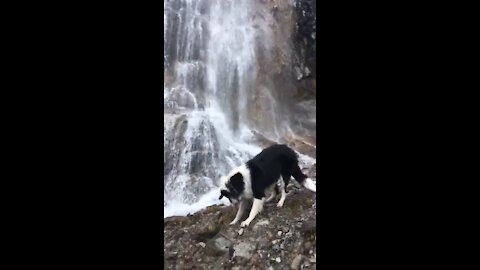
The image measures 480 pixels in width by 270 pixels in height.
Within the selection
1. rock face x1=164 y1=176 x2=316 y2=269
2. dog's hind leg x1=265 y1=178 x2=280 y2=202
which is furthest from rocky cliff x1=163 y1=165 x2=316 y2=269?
dog's hind leg x1=265 y1=178 x2=280 y2=202

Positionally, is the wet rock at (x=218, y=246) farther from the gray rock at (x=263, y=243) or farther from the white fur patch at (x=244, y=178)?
the white fur patch at (x=244, y=178)

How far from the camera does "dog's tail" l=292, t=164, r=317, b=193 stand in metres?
3.56

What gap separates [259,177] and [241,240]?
1.34 feet

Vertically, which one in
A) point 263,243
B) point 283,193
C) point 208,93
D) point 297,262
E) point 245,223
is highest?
point 208,93

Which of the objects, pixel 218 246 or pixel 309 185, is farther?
pixel 309 185

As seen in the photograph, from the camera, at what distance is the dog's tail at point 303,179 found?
140 inches

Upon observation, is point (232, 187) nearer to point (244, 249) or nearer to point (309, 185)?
point (244, 249)

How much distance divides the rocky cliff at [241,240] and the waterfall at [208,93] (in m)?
0.11

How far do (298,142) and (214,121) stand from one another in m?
0.55

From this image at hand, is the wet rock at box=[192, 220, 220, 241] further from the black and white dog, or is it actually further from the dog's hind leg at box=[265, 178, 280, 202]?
the dog's hind leg at box=[265, 178, 280, 202]

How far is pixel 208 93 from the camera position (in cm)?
355

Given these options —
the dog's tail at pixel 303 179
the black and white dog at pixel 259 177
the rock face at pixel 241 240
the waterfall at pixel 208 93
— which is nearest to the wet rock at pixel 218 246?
the rock face at pixel 241 240

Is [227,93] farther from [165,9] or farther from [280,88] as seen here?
[165,9]

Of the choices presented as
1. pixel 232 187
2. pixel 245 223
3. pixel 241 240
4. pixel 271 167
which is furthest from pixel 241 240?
pixel 271 167
